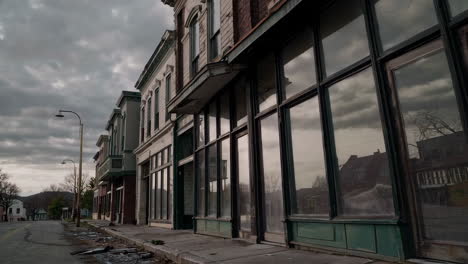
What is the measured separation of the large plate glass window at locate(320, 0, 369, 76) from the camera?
208 inches

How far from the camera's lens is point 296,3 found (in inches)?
232

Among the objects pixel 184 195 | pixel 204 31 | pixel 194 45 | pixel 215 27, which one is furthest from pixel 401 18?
pixel 184 195

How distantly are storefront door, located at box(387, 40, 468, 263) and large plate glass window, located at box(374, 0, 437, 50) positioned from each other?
287 millimetres

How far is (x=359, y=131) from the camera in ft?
16.9

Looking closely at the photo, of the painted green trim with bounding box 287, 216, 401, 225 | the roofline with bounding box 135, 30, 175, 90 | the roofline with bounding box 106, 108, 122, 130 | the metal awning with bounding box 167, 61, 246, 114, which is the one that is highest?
the roofline with bounding box 106, 108, 122, 130

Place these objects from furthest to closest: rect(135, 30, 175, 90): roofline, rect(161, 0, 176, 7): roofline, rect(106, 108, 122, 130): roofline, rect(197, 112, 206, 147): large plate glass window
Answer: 1. rect(106, 108, 122, 130): roofline
2. rect(135, 30, 175, 90): roofline
3. rect(161, 0, 176, 7): roofline
4. rect(197, 112, 206, 147): large plate glass window

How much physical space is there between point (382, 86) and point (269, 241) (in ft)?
13.1

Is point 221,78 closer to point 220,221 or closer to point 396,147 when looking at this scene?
point 220,221

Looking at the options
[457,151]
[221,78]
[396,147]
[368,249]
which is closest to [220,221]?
[221,78]

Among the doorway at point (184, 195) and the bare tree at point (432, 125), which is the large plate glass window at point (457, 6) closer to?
the bare tree at point (432, 125)

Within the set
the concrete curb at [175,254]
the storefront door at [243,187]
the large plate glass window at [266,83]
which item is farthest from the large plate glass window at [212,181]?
the large plate glass window at [266,83]

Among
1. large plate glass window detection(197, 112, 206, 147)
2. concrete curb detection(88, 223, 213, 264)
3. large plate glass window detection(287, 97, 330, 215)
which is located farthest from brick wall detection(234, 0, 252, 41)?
concrete curb detection(88, 223, 213, 264)

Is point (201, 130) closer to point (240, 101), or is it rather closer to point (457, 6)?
point (240, 101)

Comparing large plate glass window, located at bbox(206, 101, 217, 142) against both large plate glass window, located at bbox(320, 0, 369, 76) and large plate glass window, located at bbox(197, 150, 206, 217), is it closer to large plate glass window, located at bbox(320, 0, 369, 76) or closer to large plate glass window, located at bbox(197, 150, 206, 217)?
large plate glass window, located at bbox(197, 150, 206, 217)
